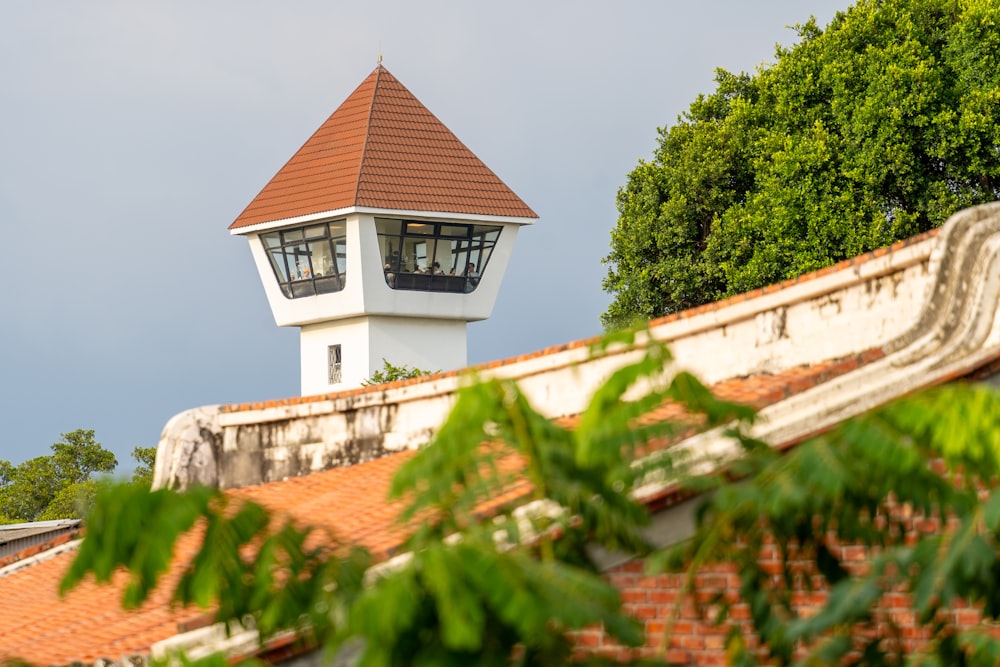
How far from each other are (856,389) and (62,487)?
45.1 m

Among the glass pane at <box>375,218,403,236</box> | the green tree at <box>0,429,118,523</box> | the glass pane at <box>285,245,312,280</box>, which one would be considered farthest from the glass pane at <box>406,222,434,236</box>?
the green tree at <box>0,429,118,523</box>

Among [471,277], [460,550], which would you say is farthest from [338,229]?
[460,550]

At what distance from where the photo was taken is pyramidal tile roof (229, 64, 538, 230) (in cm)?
3738

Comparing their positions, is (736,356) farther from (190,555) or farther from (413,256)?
(413,256)

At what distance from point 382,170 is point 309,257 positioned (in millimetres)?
3187

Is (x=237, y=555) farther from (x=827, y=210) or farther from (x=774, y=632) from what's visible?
(x=827, y=210)

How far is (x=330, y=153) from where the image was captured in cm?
3922

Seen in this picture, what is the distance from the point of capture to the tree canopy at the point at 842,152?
28.8 metres

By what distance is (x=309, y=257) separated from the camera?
3847 cm

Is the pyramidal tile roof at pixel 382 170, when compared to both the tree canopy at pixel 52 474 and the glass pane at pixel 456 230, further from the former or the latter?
Result: the tree canopy at pixel 52 474

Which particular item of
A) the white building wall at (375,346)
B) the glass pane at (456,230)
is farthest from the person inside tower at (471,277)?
the white building wall at (375,346)

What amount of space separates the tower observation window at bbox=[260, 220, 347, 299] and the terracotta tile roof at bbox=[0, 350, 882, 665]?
24.4 metres

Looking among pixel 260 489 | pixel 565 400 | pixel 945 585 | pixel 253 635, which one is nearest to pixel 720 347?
pixel 565 400

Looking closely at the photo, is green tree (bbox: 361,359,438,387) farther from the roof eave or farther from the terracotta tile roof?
the terracotta tile roof
